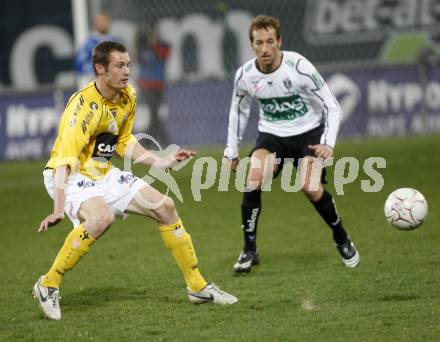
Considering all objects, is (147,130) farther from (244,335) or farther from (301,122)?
(244,335)

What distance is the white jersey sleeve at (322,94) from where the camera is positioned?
765cm

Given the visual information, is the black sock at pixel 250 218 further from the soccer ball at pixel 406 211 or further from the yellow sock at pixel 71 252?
the yellow sock at pixel 71 252

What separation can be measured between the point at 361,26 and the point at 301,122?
11.8m

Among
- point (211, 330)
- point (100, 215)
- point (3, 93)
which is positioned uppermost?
point (100, 215)

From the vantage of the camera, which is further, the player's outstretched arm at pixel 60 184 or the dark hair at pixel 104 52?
the dark hair at pixel 104 52

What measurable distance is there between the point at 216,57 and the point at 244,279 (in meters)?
11.2

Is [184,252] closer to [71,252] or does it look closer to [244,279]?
[71,252]

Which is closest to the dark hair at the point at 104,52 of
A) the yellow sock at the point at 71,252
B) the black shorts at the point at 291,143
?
the yellow sock at the point at 71,252

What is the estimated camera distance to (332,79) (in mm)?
17594

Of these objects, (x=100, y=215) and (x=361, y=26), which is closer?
(x=100, y=215)

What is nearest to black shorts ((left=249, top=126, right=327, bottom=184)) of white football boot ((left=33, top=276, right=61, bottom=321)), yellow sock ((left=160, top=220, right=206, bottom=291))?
yellow sock ((left=160, top=220, right=206, bottom=291))

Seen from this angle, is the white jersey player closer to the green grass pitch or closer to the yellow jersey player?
the green grass pitch

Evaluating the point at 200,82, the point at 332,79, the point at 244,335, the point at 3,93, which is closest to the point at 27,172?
the point at 3,93

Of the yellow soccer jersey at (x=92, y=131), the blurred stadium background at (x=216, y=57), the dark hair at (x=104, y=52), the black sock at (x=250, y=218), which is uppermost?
the dark hair at (x=104, y=52)
